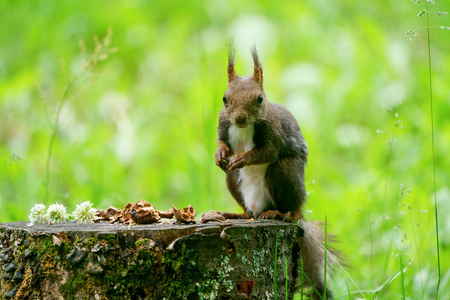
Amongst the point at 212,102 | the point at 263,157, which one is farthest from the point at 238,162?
the point at 212,102

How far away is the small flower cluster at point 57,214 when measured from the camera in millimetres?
2203

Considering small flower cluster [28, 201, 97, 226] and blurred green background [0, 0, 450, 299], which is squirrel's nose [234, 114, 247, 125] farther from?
blurred green background [0, 0, 450, 299]

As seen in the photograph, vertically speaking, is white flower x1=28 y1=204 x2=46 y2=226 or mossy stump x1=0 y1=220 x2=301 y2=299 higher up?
white flower x1=28 y1=204 x2=46 y2=226

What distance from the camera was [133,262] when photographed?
188 cm

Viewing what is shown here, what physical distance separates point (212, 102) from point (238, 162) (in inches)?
52.0

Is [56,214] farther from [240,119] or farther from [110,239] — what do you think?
[240,119]

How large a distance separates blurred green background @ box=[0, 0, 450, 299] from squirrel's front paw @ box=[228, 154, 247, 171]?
96 centimetres

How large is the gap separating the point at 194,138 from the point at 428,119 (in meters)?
1.98

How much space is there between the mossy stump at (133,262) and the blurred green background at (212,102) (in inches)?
45.4

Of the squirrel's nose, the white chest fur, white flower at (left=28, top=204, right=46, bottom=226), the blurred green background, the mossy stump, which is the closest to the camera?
the mossy stump

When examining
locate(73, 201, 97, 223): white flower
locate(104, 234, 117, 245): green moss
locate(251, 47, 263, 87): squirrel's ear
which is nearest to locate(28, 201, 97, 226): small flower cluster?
locate(73, 201, 97, 223): white flower

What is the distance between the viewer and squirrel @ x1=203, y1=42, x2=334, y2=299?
243 centimetres

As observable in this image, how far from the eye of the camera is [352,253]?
3729mm

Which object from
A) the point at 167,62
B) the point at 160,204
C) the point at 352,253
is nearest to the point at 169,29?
the point at 167,62
